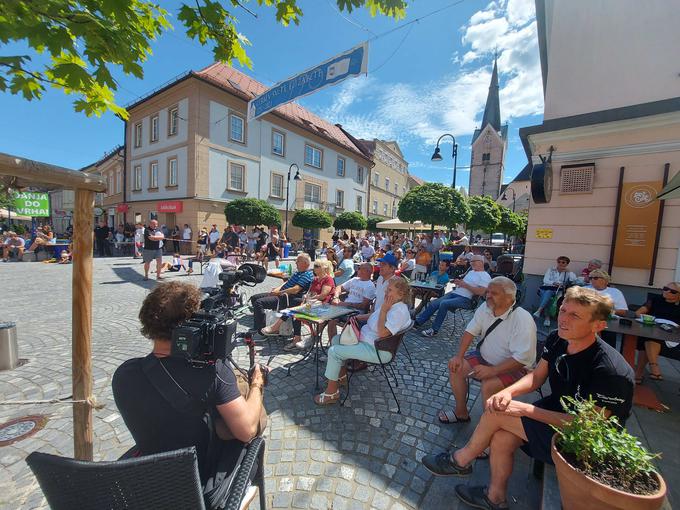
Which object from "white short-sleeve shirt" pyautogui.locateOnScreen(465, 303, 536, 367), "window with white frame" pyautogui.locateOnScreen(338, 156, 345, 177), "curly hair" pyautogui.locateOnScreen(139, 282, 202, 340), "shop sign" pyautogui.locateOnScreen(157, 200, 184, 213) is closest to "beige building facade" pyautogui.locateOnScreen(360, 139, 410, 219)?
"window with white frame" pyautogui.locateOnScreen(338, 156, 345, 177)

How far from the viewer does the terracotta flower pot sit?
126 centimetres

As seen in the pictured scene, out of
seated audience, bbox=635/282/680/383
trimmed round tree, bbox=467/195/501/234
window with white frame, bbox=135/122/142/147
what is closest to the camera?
seated audience, bbox=635/282/680/383

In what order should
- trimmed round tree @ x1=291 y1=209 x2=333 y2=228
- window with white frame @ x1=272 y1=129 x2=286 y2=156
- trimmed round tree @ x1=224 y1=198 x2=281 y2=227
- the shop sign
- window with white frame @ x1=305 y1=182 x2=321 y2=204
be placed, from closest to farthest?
1. trimmed round tree @ x1=224 y1=198 x2=281 y2=227
2. the shop sign
3. trimmed round tree @ x1=291 y1=209 x2=333 y2=228
4. window with white frame @ x1=272 y1=129 x2=286 y2=156
5. window with white frame @ x1=305 y1=182 x2=321 y2=204

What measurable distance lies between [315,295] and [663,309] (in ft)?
15.0

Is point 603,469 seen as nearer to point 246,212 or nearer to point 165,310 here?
point 165,310

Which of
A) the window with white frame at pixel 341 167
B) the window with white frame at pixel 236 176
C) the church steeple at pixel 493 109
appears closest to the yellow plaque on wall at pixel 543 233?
the window with white frame at pixel 236 176

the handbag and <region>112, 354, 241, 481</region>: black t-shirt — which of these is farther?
the handbag

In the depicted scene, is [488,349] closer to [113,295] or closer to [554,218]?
[554,218]

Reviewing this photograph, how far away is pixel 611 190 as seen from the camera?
209 inches

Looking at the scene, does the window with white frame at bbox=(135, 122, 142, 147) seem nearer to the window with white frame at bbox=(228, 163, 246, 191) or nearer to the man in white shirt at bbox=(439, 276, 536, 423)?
the window with white frame at bbox=(228, 163, 246, 191)

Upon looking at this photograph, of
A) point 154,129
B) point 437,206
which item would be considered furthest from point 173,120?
point 437,206

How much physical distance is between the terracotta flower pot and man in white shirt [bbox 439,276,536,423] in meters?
1.03

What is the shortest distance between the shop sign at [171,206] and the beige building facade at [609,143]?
715 inches

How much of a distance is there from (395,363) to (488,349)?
1540mm
